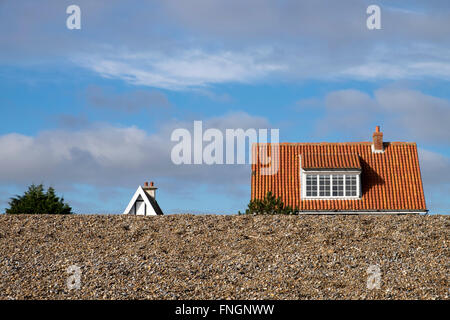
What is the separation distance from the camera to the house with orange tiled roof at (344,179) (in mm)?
32500

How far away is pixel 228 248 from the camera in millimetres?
14781

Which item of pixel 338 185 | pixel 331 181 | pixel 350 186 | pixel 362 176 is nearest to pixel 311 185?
pixel 331 181

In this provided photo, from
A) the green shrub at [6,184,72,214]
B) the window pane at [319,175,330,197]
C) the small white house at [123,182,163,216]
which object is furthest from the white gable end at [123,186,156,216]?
the window pane at [319,175,330,197]

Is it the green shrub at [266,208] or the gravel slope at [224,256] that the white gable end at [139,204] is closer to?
the green shrub at [266,208]

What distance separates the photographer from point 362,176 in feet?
112

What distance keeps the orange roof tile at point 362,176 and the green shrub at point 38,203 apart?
488 inches

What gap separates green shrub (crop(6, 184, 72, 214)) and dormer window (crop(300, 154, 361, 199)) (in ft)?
46.9

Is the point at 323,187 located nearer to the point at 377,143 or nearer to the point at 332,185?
the point at 332,185

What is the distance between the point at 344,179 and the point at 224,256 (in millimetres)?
20340

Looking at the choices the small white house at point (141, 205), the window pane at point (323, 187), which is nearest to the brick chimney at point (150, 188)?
the small white house at point (141, 205)

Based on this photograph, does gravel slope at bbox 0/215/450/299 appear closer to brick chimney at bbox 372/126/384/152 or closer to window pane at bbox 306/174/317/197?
window pane at bbox 306/174/317/197
